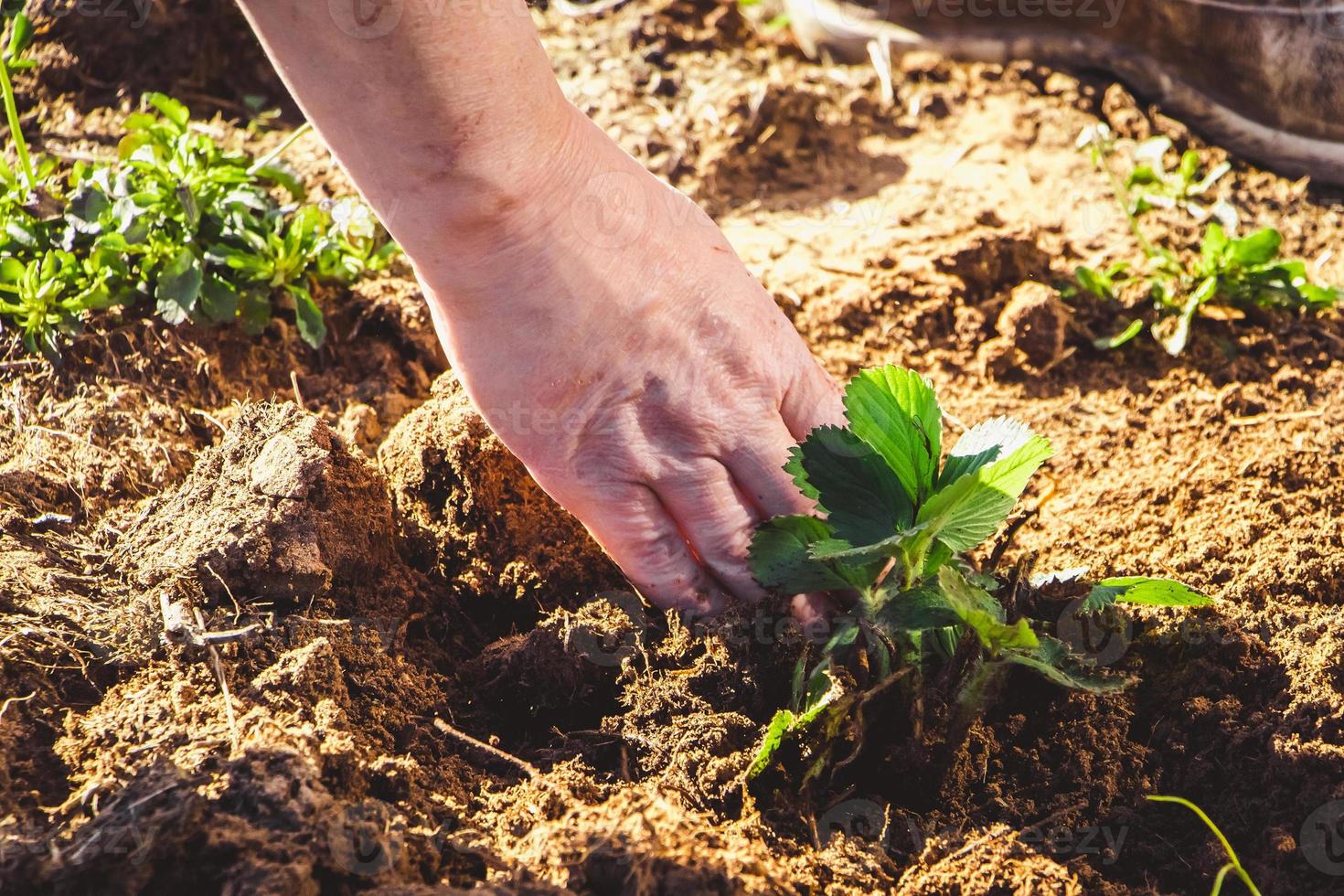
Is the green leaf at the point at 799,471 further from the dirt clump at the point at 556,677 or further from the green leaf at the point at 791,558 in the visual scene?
the dirt clump at the point at 556,677

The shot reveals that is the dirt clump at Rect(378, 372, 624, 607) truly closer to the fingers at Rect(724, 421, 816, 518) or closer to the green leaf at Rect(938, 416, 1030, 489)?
the fingers at Rect(724, 421, 816, 518)

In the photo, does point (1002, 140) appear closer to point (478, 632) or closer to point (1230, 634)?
point (1230, 634)

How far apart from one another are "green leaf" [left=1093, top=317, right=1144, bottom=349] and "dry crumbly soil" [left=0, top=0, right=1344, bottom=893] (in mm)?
40

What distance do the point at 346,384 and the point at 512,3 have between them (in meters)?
0.95

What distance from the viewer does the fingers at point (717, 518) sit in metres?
1.64

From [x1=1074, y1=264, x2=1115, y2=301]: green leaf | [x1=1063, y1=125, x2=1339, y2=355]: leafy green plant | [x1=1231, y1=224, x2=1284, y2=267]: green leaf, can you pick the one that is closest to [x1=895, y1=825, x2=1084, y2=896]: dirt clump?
[x1=1063, y1=125, x2=1339, y2=355]: leafy green plant

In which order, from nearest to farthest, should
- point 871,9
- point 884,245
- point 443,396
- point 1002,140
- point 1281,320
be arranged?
point 443,396 → point 1281,320 → point 884,245 → point 1002,140 → point 871,9

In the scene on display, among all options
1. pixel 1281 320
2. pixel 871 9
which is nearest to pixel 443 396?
pixel 1281 320

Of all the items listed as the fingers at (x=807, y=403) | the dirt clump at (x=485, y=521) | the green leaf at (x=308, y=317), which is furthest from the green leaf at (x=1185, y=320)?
the green leaf at (x=308, y=317)

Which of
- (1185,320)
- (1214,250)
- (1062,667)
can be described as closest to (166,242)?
(1062,667)

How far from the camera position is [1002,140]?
2998 mm

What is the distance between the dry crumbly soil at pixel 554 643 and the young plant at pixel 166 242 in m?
0.08

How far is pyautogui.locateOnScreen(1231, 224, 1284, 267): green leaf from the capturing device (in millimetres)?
2309

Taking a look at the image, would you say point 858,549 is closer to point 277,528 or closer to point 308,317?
point 277,528
